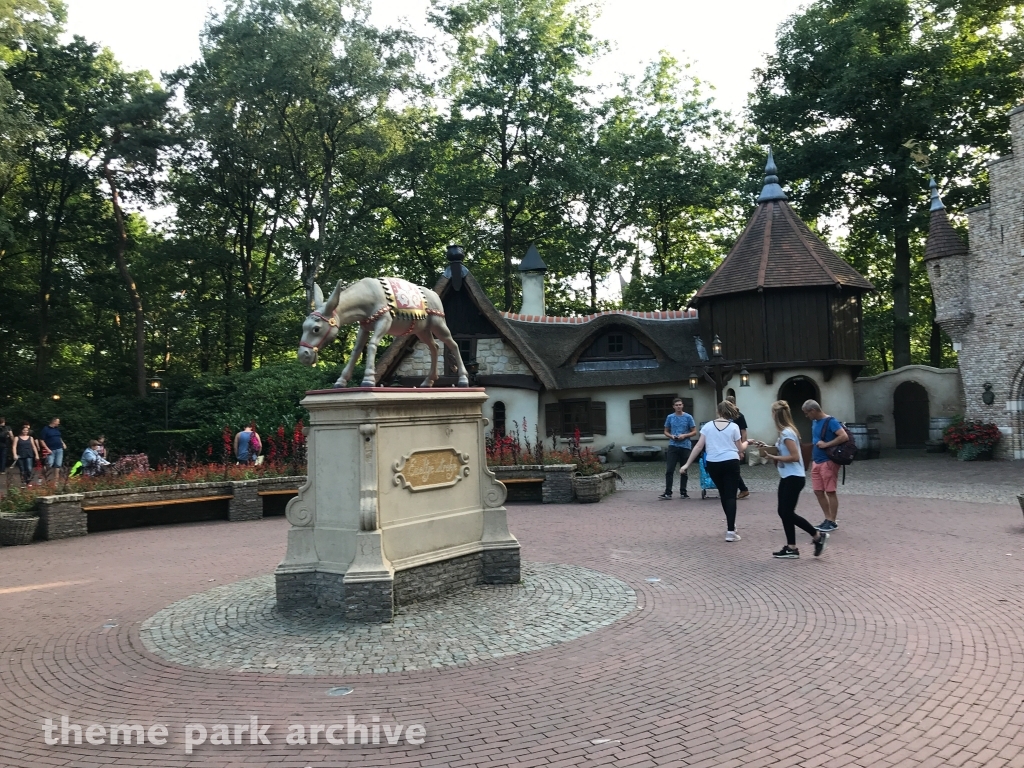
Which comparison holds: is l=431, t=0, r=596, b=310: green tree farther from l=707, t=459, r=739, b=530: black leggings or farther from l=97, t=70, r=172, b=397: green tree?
l=707, t=459, r=739, b=530: black leggings

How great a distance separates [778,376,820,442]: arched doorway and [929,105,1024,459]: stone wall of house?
469cm

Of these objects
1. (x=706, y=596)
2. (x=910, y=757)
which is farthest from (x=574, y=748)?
(x=706, y=596)

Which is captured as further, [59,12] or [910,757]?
[59,12]

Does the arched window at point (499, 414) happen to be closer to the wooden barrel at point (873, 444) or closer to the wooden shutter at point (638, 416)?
the wooden shutter at point (638, 416)

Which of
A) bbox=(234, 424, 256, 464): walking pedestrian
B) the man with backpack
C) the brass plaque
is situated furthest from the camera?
bbox=(234, 424, 256, 464): walking pedestrian

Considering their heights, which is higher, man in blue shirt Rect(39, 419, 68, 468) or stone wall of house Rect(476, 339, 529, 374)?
stone wall of house Rect(476, 339, 529, 374)

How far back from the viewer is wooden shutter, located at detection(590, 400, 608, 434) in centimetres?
2467

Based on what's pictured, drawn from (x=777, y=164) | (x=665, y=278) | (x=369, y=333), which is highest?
(x=777, y=164)

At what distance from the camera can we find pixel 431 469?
7.40m

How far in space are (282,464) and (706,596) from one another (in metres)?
10.7

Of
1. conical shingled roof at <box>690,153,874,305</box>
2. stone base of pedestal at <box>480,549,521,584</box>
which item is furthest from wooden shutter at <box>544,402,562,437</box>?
stone base of pedestal at <box>480,549,521,584</box>

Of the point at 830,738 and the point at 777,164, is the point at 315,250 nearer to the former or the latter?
the point at 777,164

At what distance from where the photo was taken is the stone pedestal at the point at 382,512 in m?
6.66

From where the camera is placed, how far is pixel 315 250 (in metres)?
27.8
